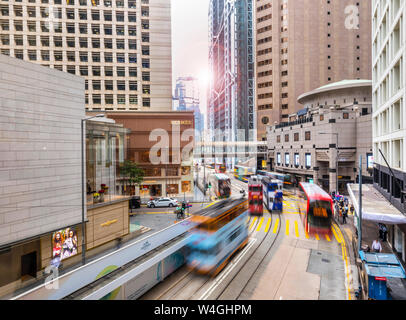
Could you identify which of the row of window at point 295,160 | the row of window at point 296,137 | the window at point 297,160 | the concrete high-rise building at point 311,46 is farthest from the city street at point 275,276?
the concrete high-rise building at point 311,46

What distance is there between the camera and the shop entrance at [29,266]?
12.0 metres

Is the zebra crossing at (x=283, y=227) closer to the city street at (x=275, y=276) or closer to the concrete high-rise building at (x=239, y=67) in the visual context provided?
the city street at (x=275, y=276)

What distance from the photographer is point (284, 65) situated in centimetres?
6912

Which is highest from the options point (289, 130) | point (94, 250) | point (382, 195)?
point (289, 130)

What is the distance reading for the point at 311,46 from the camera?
67875mm

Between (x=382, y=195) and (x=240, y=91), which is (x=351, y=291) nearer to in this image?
(x=382, y=195)

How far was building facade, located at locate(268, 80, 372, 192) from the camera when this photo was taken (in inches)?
1374

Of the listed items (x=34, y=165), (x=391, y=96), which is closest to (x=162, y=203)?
(x=34, y=165)

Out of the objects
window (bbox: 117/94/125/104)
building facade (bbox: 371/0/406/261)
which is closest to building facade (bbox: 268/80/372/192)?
building facade (bbox: 371/0/406/261)

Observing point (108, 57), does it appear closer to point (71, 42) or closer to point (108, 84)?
point (108, 84)

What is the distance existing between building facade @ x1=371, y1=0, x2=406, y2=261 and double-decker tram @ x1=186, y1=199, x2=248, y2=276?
8458 mm

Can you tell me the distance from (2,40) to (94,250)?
39.9 m

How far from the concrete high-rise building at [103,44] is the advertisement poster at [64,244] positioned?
2882cm
